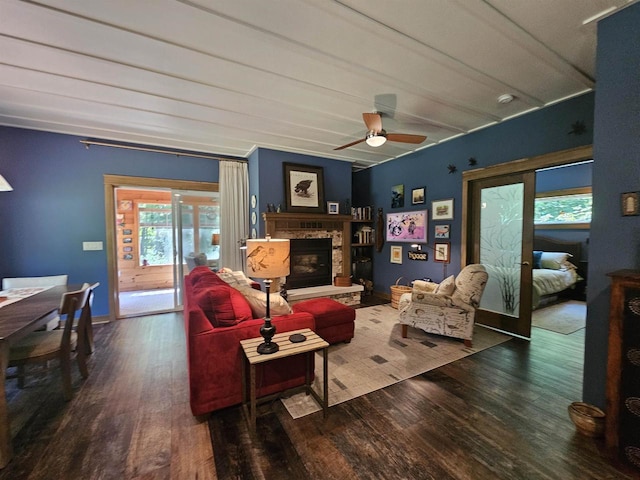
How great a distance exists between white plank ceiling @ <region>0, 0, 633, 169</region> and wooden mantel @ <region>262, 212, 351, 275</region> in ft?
4.75

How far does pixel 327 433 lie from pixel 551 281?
4978 mm

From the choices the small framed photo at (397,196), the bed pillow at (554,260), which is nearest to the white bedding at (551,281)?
the bed pillow at (554,260)

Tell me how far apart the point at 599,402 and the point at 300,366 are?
85.5 inches

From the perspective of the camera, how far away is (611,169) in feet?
5.56

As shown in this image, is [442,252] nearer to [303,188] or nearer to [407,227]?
[407,227]

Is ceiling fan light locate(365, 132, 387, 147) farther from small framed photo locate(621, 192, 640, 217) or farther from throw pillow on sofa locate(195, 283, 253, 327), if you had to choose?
throw pillow on sofa locate(195, 283, 253, 327)

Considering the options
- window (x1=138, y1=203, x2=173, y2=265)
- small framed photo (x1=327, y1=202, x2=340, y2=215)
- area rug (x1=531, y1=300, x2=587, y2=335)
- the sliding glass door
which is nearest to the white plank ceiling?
the sliding glass door

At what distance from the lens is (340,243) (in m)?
4.98

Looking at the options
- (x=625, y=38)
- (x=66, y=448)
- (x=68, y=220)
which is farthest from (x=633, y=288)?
(x=68, y=220)

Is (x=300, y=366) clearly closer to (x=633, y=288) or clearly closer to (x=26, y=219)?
(x=633, y=288)

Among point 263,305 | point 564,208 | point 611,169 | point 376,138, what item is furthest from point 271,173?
point 564,208

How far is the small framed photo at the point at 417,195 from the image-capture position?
446 cm

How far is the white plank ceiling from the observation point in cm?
163

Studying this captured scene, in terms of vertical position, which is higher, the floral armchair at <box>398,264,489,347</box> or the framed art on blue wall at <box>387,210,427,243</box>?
the framed art on blue wall at <box>387,210,427,243</box>
